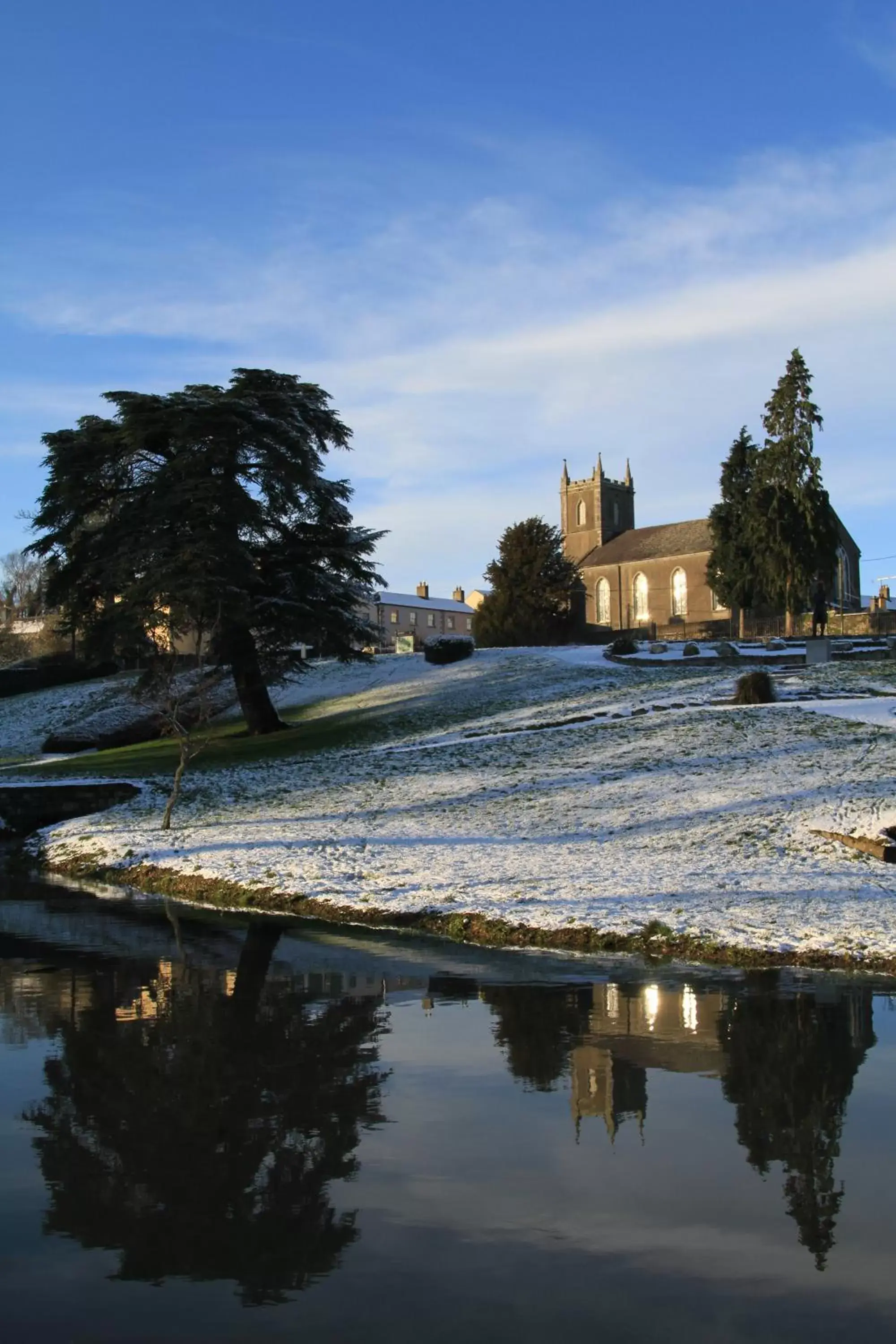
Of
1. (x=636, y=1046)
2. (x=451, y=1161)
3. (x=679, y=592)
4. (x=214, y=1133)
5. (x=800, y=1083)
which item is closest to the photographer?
(x=451, y=1161)

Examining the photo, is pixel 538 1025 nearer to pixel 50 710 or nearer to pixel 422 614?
pixel 50 710

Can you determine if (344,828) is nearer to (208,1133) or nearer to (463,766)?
(463,766)

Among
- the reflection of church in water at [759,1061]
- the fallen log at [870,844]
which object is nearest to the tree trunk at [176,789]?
the fallen log at [870,844]

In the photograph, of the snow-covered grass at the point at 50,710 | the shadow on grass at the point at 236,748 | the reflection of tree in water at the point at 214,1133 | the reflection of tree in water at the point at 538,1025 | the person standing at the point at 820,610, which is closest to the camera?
the reflection of tree in water at the point at 214,1133

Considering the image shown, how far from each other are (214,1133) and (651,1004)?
4.96 metres

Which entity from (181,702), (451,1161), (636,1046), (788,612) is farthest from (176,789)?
(788,612)

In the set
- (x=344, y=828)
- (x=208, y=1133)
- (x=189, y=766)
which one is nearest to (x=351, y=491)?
(x=189, y=766)

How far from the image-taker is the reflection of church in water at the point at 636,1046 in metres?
7.84

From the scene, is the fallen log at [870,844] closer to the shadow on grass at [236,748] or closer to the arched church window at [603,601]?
the shadow on grass at [236,748]

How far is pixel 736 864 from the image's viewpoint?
16516mm

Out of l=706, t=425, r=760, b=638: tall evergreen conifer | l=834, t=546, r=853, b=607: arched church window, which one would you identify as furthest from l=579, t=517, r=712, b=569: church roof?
l=706, t=425, r=760, b=638: tall evergreen conifer

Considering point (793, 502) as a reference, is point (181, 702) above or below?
below

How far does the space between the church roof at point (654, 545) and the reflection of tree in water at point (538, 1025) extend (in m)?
86.7

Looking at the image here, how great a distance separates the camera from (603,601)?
348 ft
